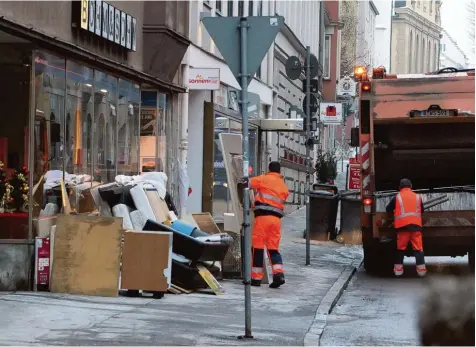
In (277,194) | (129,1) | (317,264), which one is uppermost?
(129,1)

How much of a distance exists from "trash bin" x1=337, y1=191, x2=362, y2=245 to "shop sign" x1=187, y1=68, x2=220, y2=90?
4043 millimetres

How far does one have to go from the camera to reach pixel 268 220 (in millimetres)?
15609

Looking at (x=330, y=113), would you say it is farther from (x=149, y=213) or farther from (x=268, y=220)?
(x=149, y=213)

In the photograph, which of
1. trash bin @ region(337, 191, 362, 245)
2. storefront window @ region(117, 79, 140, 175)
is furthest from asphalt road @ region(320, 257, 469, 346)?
trash bin @ region(337, 191, 362, 245)

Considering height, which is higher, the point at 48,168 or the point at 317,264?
the point at 48,168

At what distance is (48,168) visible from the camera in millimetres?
14781

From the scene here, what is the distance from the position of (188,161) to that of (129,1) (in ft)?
23.3

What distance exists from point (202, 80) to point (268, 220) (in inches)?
318

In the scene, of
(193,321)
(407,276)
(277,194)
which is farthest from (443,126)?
(193,321)

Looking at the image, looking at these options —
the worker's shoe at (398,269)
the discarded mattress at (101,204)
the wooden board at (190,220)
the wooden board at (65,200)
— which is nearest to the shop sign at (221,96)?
the worker's shoe at (398,269)

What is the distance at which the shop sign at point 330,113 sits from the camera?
24.4m

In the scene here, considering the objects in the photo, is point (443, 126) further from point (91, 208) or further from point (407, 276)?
point (91, 208)

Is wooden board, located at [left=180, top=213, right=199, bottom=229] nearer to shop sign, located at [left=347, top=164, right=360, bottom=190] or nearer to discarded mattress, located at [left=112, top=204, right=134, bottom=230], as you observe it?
discarded mattress, located at [left=112, top=204, right=134, bottom=230]

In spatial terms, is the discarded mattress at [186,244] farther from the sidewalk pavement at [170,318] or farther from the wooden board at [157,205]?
the wooden board at [157,205]
